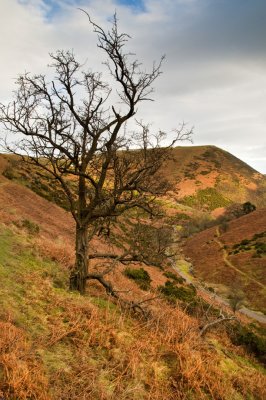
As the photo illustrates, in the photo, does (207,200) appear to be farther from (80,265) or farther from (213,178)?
(80,265)

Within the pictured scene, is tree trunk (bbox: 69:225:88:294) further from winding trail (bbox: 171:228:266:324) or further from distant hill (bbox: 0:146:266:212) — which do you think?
distant hill (bbox: 0:146:266:212)

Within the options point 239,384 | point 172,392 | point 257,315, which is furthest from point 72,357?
point 257,315

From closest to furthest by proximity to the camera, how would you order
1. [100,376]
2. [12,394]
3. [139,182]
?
[12,394]
[100,376]
[139,182]

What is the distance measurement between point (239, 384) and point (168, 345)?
1894 millimetres

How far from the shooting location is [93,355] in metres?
7.25

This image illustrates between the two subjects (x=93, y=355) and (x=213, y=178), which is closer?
(x=93, y=355)

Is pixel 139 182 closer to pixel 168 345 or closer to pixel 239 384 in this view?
pixel 168 345

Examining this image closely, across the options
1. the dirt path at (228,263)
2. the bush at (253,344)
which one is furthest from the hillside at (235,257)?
the bush at (253,344)

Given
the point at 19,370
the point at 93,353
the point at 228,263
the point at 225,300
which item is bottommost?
the point at 225,300

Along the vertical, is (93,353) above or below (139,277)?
above

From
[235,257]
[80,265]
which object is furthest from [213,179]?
[80,265]

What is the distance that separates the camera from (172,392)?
6906 mm

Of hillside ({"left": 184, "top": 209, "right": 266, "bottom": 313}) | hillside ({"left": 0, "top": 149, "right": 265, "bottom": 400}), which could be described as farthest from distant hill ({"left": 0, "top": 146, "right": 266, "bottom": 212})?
hillside ({"left": 0, "top": 149, "right": 265, "bottom": 400})

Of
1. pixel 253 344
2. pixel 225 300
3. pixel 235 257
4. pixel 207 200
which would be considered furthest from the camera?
pixel 207 200
